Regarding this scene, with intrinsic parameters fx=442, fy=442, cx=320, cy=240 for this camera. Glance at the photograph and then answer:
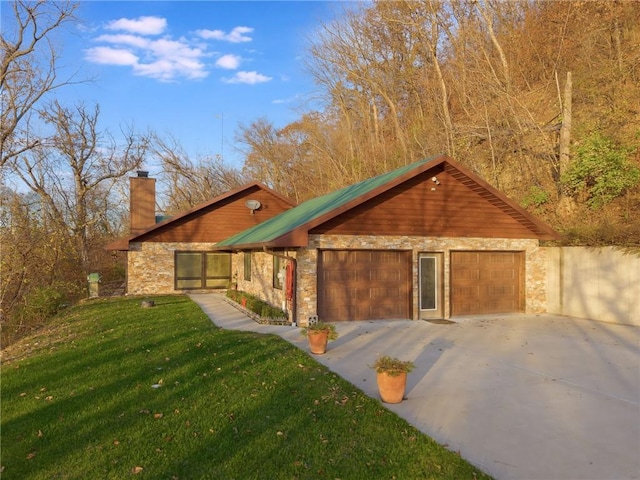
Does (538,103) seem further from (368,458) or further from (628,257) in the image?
(368,458)

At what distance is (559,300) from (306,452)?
12.2 m

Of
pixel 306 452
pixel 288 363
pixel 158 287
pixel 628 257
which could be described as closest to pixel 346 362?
pixel 288 363

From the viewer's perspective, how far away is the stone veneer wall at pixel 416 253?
37.6ft

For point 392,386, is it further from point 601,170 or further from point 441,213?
point 601,170

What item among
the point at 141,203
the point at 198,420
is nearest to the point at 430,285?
the point at 198,420

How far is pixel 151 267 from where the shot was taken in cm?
1980

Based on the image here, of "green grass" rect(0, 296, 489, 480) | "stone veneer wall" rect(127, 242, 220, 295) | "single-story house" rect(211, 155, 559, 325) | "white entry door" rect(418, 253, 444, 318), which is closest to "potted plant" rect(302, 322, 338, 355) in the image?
"green grass" rect(0, 296, 489, 480)

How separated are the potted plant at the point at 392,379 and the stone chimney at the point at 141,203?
1748 cm

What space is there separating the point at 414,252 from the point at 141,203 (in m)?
Answer: 14.0

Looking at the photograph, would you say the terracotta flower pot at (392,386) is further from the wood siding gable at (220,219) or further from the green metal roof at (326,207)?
the wood siding gable at (220,219)

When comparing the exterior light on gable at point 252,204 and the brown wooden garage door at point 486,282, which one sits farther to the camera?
the exterior light on gable at point 252,204

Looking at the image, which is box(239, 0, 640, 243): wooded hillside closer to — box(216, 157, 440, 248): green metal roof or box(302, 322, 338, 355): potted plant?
box(216, 157, 440, 248): green metal roof

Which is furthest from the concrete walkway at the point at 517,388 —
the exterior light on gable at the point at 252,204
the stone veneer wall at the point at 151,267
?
the exterior light on gable at the point at 252,204

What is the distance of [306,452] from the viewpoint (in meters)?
4.31
